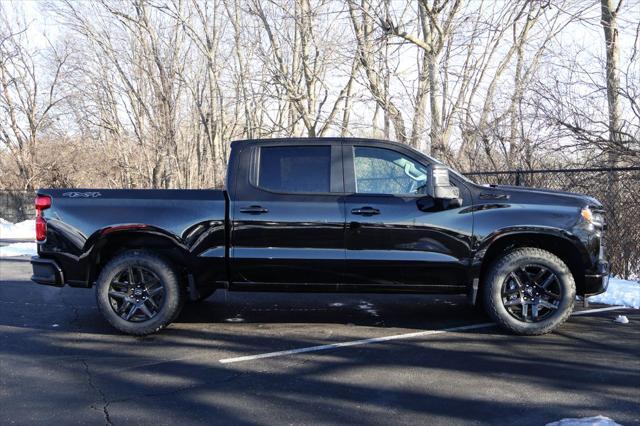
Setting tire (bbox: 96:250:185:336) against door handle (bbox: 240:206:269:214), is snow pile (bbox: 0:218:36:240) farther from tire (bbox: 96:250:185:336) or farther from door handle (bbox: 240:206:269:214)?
door handle (bbox: 240:206:269:214)

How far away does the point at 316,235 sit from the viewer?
17.1 feet

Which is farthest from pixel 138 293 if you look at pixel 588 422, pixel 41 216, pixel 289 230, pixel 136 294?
pixel 588 422

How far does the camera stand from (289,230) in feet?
17.1

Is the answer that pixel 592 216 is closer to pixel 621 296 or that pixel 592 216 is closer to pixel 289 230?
pixel 621 296

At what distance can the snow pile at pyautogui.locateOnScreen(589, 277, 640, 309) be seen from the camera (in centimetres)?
660

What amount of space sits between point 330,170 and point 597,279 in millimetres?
2943

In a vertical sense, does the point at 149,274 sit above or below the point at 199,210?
below

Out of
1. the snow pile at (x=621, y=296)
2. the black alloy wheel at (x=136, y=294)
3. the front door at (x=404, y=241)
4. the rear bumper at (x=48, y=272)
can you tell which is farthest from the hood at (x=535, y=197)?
the rear bumper at (x=48, y=272)

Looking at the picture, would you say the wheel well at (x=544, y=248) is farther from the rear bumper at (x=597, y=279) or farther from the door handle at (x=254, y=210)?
the door handle at (x=254, y=210)

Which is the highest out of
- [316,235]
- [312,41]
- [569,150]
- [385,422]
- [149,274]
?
[312,41]

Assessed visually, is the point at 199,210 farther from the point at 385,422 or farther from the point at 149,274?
the point at 385,422

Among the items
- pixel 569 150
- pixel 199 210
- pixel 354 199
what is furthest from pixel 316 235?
pixel 569 150

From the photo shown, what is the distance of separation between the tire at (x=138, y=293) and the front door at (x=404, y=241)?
1.84m

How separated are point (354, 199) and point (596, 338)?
9.32ft
